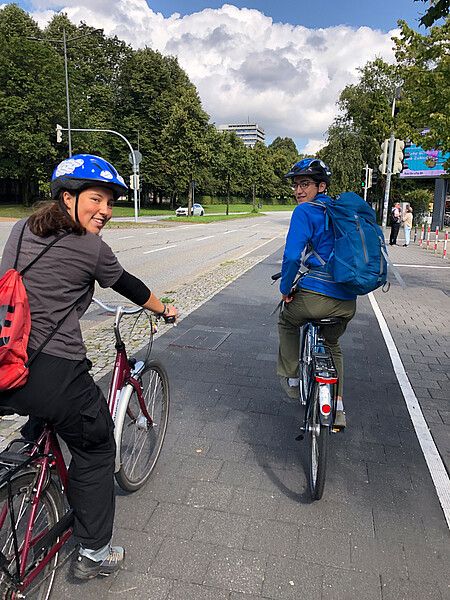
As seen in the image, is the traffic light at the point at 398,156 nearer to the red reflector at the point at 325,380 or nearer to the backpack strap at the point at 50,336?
the red reflector at the point at 325,380

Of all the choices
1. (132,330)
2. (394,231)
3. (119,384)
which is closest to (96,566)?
(119,384)

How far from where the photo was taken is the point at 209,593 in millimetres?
2199

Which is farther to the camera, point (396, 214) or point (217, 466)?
point (396, 214)

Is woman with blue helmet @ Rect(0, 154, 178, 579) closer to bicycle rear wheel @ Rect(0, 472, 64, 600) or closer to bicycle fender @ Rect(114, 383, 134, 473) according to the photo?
bicycle rear wheel @ Rect(0, 472, 64, 600)

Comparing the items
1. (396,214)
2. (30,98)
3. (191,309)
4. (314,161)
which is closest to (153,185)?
(30,98)

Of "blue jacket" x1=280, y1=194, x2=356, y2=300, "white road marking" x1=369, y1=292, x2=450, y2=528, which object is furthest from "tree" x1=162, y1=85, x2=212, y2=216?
"blue jacket" x1=280, y1=194, x2=356, y2=300

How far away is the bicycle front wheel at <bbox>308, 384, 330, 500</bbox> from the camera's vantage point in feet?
9.17

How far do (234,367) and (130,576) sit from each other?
3.01 meters

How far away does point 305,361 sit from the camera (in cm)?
365

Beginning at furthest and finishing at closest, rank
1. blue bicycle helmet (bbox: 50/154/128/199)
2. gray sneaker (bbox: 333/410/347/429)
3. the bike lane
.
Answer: gray sneaker (bbox: 333/410/347/429) < the bike lane < blue bicycle helmet (bbox: 50/154/128/199)

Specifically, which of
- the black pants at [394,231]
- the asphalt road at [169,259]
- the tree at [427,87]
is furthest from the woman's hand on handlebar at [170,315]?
the black pants at [394,231]

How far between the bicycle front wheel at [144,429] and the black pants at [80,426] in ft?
1.52

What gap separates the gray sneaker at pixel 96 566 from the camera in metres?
2.15

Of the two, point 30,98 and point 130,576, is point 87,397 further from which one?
point 30,98
